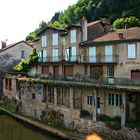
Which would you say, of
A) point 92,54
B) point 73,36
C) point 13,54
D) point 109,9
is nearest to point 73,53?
point 73,36

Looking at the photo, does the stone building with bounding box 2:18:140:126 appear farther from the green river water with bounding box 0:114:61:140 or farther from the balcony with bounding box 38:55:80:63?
the green river water with bounding box 0:114:61:140

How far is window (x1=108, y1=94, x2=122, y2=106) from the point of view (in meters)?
34.0

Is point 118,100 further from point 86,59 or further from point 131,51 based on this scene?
point 86,59

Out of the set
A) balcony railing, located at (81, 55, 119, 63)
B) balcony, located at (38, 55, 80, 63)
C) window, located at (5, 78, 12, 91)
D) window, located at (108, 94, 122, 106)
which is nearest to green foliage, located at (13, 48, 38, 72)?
balcony, located at (38, 55, 80, 63)

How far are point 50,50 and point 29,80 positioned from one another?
6.25 m

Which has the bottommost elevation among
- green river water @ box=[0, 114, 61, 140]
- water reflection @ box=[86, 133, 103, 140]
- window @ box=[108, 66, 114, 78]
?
green river water @ box=[0, 114, 61, 140]

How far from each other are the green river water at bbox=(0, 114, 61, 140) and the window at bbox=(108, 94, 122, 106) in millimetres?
7050

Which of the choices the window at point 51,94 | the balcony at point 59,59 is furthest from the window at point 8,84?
the window at point 51,94

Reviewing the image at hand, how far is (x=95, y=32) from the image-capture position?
44.2 metres

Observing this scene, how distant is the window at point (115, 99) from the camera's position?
33969mm

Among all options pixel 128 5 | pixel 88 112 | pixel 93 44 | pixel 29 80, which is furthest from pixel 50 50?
pixel 128 5

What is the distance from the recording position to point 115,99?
34594 millimetres

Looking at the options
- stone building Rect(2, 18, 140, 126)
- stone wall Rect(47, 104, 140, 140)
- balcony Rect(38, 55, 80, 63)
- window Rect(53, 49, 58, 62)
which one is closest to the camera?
stone wall Rect(47, 104, 140, 140)

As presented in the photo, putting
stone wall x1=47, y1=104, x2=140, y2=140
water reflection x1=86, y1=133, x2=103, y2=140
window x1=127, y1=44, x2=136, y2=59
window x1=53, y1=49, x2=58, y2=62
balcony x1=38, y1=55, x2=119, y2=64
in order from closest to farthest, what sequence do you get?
1. stone wall x1=47, y1=104, x2=140, y2=140
2. water reflection x1=86, y1=133, x2=103, y2=140
3. window x1=127, y1=44, x2=136, y2=59
4. balcony x1=38, y1=55, x2=119, y2=64
5. window x1=53, y1=49, x2=58, y2=62
